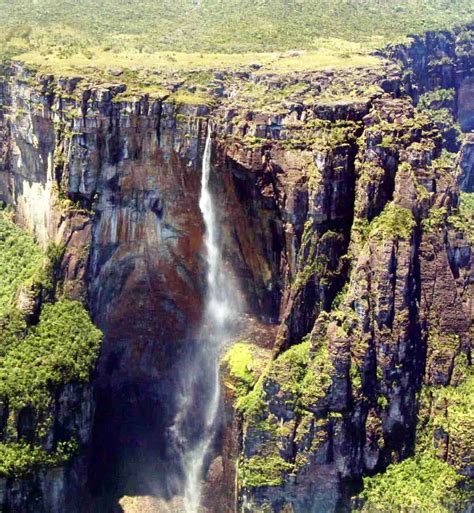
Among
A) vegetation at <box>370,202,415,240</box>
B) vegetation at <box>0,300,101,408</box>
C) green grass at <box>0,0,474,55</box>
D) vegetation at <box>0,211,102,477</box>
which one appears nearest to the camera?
vegetation at <box>370,202,415,240</box>

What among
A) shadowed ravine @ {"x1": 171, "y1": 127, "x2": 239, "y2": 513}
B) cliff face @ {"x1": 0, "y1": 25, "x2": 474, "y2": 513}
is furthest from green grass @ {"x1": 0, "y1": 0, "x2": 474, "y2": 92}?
shadowed ravine @ {"x1": 171, "y1": 127, "x2": 239, "y2": 513}

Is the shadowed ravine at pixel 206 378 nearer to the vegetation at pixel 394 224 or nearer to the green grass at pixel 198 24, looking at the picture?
the vegetation at pixel 394 224

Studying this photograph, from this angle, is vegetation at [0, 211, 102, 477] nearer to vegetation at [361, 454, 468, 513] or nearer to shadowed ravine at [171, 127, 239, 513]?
shadowed ravine at [171, 127, 239, 513]

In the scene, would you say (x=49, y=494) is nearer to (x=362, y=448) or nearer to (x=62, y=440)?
(x=62, y=440)

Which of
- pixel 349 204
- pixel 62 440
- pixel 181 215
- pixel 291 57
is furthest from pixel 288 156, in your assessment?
pixel 62 440

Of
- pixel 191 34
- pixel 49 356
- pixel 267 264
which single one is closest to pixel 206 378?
pixel 267 264
